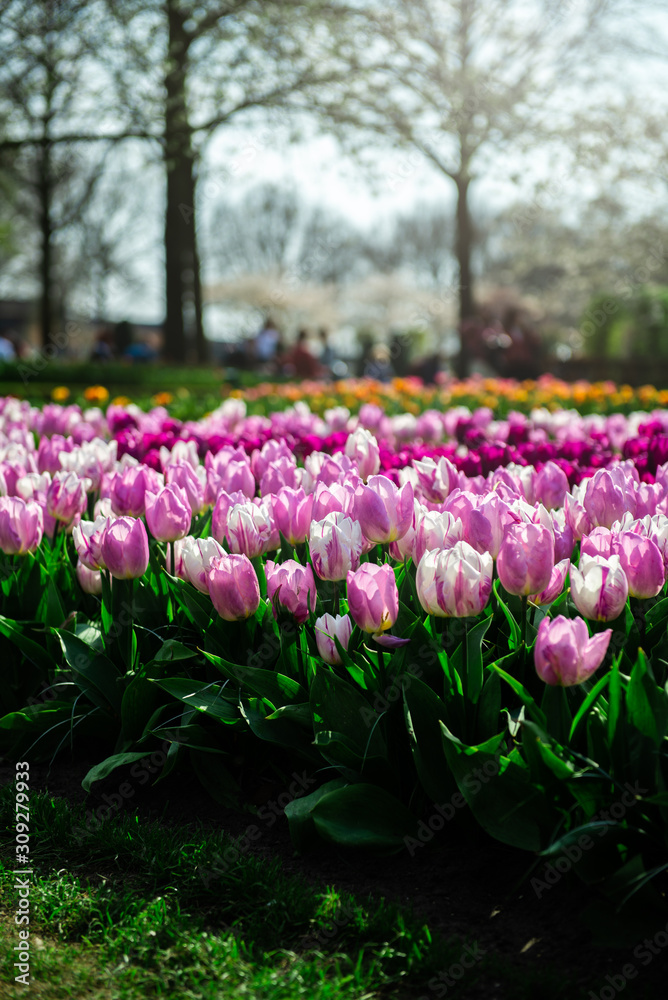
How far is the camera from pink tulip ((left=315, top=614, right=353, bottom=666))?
227 cm

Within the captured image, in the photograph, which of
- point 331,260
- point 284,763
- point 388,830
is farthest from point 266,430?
point 331,260

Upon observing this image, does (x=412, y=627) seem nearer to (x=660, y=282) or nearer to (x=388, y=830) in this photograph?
(x=388, y=830)

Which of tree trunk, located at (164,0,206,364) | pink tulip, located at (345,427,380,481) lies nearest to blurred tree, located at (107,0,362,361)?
tree trunk, located at (164,0,206,364)

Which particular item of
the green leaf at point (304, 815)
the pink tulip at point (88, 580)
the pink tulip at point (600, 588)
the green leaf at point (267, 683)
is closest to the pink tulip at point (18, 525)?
the pink tulip at point (88, 580)

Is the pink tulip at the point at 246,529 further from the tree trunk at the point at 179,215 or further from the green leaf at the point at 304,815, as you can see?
the tree trunk at the point at 179,215

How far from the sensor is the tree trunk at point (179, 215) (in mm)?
14344

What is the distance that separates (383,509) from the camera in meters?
2.56

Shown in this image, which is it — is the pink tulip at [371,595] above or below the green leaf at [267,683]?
above

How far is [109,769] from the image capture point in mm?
2516

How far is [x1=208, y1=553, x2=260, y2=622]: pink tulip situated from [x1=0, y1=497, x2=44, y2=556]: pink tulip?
871 millimetres

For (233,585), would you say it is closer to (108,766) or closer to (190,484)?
(108,766)

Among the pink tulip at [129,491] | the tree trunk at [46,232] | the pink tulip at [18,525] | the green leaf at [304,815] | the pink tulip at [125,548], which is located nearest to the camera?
the green leaf at [304,815]

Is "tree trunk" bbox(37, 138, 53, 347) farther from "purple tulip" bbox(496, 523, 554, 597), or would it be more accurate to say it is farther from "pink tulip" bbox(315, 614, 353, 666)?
"purple tulip" bbox(496, 523, 554, 597)

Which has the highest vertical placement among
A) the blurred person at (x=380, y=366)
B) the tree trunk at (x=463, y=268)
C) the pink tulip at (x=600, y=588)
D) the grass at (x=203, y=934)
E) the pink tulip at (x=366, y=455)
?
the tree trunk at (x=463, y=268)
